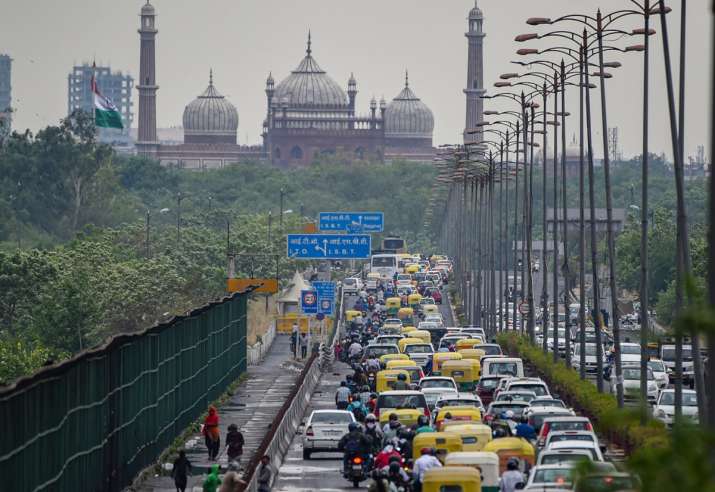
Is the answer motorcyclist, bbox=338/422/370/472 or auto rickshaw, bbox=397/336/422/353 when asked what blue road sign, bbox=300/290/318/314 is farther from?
motorcyclist, bbox=338/422/370/472

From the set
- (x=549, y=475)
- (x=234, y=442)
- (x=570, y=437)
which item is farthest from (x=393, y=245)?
(x=549, y=475)

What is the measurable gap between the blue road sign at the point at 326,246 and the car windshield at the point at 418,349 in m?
23.0

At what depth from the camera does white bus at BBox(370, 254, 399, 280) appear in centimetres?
13212

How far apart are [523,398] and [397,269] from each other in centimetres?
9895

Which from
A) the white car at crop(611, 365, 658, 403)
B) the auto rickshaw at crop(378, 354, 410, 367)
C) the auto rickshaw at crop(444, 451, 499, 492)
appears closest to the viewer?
the auto rickshaw at crop(444, 451, 499, 492)

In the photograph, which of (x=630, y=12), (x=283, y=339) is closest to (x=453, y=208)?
(x=283, y=339)

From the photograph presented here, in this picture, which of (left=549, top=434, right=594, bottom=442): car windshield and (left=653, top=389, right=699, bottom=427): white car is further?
(left=653, top=389, right=699, bottom=427): white car

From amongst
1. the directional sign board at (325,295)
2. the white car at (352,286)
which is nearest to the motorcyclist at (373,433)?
the directional sign board at (325,295)

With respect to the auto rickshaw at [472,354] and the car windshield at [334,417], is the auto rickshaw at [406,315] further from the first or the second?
the car windshield at [334,417]

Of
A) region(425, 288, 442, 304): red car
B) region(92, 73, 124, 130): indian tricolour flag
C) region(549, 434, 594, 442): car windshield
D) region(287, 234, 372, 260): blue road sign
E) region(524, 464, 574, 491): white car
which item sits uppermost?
region(92, 73, 124, 130): indian tricolour flag

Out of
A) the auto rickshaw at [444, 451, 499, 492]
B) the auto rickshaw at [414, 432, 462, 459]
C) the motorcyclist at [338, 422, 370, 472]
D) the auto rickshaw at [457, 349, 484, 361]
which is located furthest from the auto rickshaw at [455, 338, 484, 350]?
the auto rickshaw at [444, 451, 499, 492]

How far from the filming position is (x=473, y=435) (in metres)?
28.9

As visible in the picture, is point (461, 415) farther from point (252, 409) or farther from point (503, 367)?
point (252, 409)

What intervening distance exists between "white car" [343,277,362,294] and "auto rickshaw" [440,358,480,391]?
236 feet
